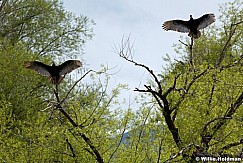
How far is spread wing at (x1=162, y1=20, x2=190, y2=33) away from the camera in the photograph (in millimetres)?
5930

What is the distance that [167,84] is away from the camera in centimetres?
618

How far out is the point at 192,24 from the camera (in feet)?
19.3

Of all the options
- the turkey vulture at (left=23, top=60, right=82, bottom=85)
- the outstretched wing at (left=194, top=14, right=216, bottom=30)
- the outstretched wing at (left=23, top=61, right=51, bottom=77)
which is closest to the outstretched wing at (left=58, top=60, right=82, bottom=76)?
the turkey vulture at (left=23, top=60, right=82, bottom=85)

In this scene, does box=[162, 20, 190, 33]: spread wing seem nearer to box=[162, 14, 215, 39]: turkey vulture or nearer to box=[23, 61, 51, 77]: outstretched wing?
box=[162, 14, 215, 39]: turkey vulture

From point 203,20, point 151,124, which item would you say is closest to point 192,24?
point 203,20

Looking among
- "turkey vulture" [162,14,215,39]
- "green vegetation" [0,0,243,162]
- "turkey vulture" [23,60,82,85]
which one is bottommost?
"green vegetation" [0,0,243,162]

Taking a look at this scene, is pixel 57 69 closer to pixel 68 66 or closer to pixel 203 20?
pixel 68 66

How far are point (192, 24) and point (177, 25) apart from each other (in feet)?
0.76

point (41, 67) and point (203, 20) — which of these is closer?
point (203, 20)

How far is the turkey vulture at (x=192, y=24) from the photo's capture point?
5870 millimetres

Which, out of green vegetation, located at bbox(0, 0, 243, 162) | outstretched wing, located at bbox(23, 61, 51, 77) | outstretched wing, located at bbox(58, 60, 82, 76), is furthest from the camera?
outstretched wing, located at bbox(23, 61, 51, 77)

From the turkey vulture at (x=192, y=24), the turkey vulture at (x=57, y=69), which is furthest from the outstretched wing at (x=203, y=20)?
the turkey vulture at (x=57, y=69)

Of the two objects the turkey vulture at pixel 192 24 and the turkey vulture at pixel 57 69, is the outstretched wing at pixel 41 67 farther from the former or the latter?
the turkey vulture at pixel 192 24

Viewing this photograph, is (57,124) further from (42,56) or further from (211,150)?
(42,56)
